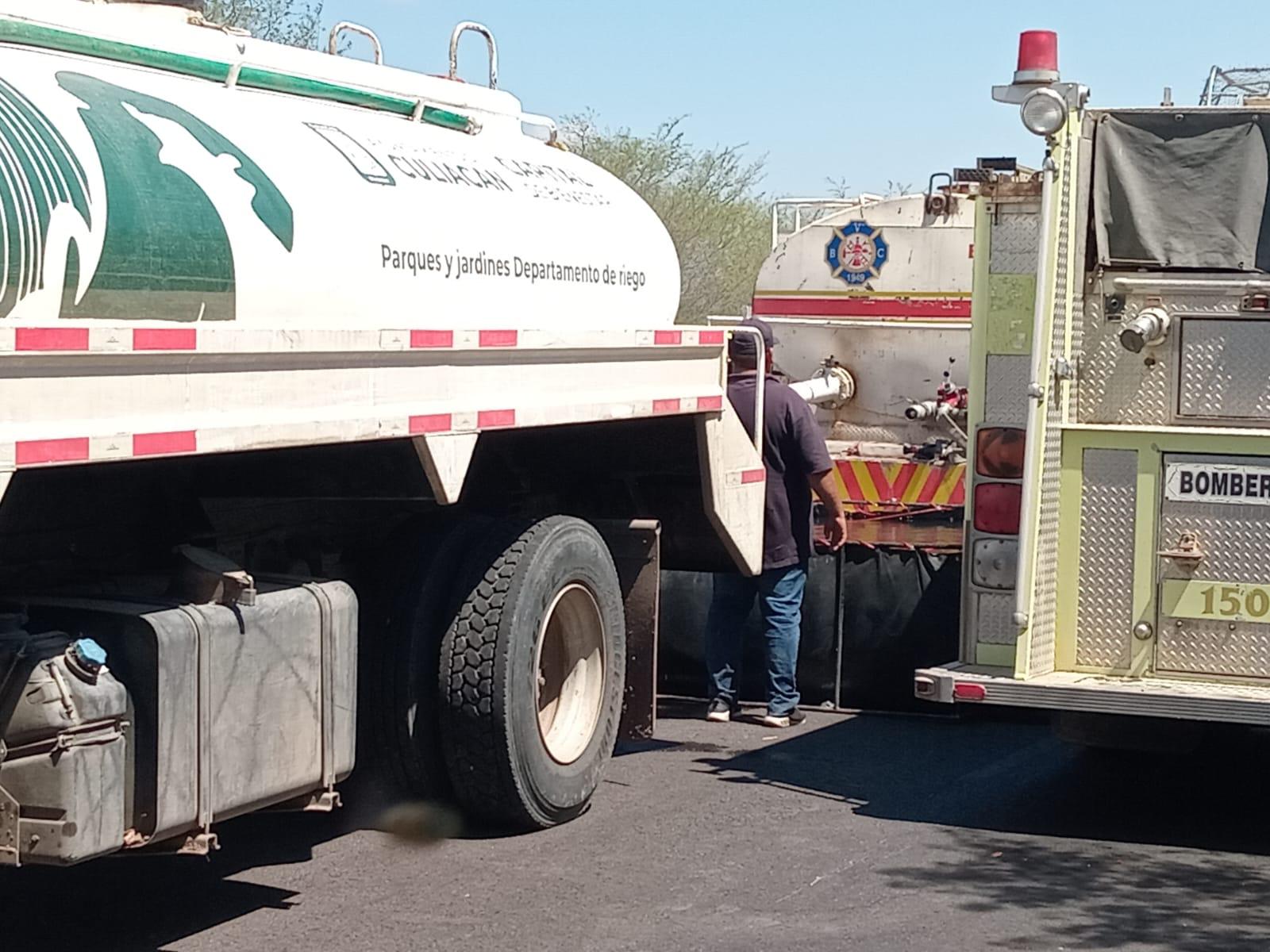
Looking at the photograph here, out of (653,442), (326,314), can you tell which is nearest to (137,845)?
(326,314)

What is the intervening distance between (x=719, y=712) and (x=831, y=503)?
3.61 feet

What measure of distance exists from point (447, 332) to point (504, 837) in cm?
191

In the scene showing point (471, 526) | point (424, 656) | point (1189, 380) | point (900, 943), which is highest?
point (1189, 380)

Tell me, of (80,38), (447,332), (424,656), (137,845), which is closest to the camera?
(137,845)

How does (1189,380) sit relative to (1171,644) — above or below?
above

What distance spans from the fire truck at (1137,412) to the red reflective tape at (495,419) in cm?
187

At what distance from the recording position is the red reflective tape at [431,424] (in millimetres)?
5844

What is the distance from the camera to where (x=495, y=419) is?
628 cm

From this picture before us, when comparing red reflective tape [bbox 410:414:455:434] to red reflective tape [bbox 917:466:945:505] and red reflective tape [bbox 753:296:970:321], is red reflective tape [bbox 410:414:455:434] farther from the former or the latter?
red reflective tape [bbox 753:296:970:321]

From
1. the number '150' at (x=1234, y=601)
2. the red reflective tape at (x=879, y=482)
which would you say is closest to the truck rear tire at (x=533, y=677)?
the number '150' at (x=1234, y=601)

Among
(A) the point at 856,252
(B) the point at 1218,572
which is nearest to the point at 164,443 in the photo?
(B) the point at 1218,572

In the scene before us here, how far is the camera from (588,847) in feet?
22.3

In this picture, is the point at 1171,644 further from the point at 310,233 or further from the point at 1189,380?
the point at 310,233

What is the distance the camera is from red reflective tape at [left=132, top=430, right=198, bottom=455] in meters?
4.67
